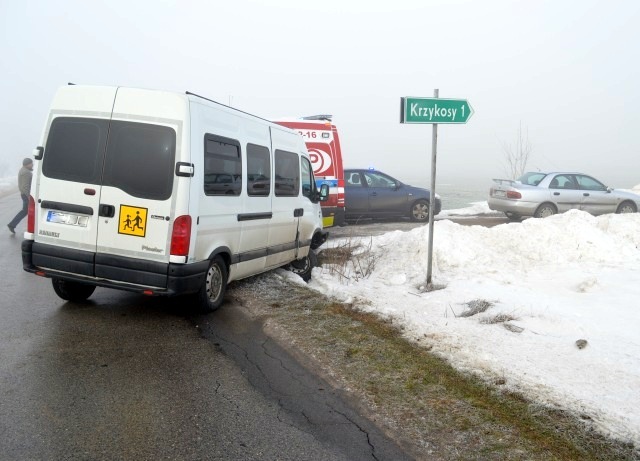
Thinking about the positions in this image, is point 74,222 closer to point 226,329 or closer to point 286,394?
point 226,329

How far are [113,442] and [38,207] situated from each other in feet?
11.1

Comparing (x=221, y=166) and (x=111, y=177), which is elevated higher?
(x=221, y=166)

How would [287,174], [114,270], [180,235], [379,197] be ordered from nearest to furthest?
[180,235] < [114,270] < [287,174] < [379,197]

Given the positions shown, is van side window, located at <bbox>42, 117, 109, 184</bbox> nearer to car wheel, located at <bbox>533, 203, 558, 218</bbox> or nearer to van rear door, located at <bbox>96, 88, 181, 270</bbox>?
van rear door, located at <bbox>96, 88, 181, 270</bbox>

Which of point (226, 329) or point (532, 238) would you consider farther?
point (532, 238)

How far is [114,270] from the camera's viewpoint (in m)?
5.31

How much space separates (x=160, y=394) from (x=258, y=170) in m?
3.58

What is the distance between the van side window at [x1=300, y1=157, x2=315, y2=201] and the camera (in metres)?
8.38

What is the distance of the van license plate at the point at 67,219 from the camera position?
541cm

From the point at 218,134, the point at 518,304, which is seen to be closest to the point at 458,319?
the point at 518,304

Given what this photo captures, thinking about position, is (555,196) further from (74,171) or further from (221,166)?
(74,171)

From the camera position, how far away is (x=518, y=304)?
6.59m

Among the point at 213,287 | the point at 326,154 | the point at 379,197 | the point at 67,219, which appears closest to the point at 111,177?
the point at 67,219

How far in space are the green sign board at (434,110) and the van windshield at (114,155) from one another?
3036 millimetres
